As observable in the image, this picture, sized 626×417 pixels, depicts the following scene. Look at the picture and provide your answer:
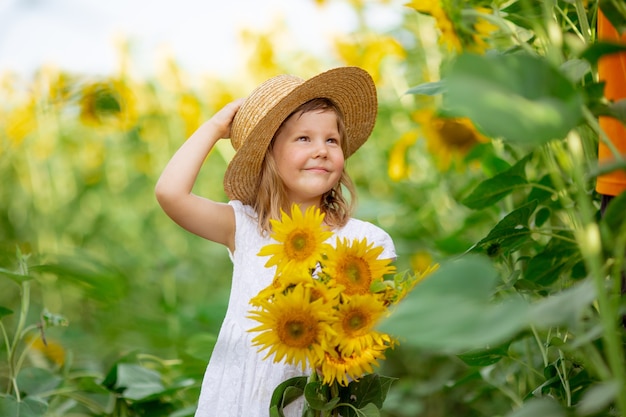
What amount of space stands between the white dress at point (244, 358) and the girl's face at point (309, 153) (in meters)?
0.09

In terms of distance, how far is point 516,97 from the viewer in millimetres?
534

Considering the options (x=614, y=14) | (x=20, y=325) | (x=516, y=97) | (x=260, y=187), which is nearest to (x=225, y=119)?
(x=260, y=187)

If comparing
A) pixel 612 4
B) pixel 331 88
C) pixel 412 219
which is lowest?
pixel 412 219

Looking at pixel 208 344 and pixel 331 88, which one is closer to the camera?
pixel 331 88

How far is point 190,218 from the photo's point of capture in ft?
4.01

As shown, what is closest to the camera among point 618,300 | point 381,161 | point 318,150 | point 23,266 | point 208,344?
point 618,300

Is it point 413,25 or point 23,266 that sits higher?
point 413,25

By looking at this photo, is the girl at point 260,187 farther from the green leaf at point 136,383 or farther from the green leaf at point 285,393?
the green leaf at point 136,383

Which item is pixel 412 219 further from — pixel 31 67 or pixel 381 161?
pixel 31 67

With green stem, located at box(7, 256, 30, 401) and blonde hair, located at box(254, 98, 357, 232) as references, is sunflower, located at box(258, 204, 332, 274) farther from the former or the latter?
green stem, located at box(7, 256, 30, 401)

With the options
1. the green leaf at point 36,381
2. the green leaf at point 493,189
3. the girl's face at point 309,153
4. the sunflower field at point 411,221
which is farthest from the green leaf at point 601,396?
the green leaf at point 36,381

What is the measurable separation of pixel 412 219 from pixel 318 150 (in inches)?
45.2

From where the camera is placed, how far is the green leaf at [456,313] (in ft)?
1.68

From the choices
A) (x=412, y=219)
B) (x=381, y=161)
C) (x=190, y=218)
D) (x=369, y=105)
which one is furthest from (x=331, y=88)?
(x=381, y=161)
